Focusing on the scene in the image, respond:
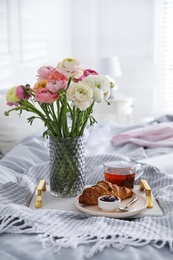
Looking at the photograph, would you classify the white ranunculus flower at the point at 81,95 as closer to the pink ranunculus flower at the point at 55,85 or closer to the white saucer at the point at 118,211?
the pink ranunculus flower at the point at 55,85

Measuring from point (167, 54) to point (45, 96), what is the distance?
147 inches

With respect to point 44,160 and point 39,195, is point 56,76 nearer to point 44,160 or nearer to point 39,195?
point 39,195

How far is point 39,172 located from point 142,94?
336 cm

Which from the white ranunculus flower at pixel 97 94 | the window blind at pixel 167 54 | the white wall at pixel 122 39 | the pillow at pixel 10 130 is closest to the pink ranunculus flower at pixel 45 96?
the white ranunculus flower at pixel 97 94

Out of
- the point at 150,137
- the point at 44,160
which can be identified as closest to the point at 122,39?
the point at 150,137

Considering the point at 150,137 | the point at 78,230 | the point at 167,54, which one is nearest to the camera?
the point at 78,230

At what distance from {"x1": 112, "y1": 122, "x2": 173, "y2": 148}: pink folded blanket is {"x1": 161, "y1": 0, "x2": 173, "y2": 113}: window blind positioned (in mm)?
2297

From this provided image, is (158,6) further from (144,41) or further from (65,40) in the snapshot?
(65,40)

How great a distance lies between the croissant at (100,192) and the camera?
135cm

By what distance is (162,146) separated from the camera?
2.48 metres

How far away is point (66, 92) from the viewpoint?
1363 mm

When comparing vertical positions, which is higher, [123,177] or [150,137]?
[123,177]

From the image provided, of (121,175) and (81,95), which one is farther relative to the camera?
(121,175)

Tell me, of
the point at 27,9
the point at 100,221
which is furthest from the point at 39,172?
the point at 27,9
